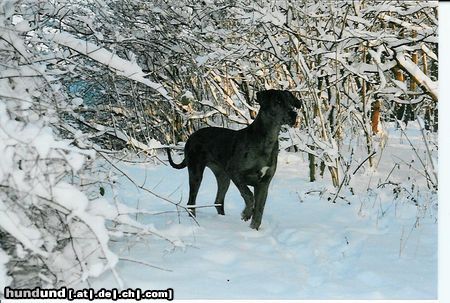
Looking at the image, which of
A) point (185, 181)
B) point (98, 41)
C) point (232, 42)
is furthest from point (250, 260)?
point (232, 42)

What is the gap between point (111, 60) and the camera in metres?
4.03

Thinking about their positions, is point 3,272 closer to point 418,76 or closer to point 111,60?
point 111,60

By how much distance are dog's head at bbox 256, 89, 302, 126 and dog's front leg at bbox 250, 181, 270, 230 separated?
68cm

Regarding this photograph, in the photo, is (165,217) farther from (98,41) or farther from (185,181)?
(185,181)

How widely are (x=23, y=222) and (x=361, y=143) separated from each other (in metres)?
7.31

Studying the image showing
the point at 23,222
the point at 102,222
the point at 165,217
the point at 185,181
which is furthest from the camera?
the point at 185,181

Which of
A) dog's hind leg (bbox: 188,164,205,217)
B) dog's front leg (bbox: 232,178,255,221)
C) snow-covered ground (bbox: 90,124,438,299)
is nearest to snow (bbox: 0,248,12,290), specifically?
snow-covered ground (bbox: 90,124,438,299)

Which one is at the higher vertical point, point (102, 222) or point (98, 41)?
point (98, 41)

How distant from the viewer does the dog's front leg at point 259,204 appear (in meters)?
6.11

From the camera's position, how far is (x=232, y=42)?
32.9 ft

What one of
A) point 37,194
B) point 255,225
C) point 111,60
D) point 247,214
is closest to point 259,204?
point 255,225

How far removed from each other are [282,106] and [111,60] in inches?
101

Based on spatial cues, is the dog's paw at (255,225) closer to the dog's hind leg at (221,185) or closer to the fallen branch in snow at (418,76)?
the dog's hind leg at (221,185)

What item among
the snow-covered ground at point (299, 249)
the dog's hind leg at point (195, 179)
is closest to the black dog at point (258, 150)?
the snow-covered ground at point (299, 249)
